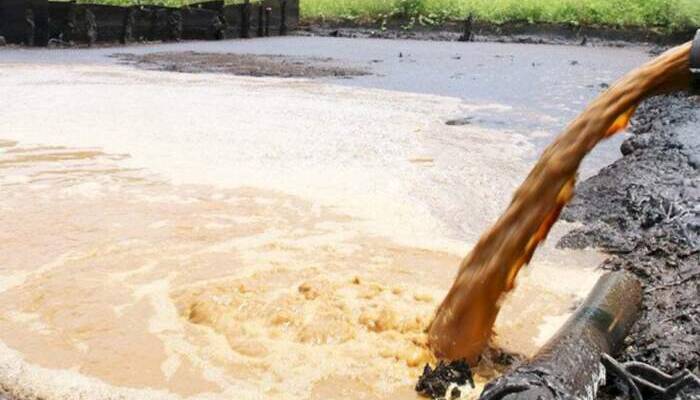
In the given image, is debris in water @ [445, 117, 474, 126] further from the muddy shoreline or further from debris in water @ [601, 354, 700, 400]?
the muddy shoreline

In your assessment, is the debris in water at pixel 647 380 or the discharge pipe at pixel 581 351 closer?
the discharge pipe at pixel 581 351

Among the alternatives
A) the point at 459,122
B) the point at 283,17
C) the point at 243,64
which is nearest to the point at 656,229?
the point at 459,122

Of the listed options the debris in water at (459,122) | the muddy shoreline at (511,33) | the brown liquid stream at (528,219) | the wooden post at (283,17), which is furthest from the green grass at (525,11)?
the brown liquid stream at (528,219)

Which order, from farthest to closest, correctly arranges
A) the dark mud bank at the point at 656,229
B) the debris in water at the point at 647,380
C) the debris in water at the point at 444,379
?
the dark mud bank at the point at 656,229 < the debris in water at the point at 444,379 < the debris in water at the point at 647,380

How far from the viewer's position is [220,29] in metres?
24.0

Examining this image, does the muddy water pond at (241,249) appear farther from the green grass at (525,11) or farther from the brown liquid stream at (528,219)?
the green grass at (525,11)

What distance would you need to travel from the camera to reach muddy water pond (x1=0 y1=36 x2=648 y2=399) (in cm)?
371

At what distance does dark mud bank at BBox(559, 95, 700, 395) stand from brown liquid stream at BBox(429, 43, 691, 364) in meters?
0.62

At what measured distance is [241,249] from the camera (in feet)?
17.6

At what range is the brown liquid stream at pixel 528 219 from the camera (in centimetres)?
380

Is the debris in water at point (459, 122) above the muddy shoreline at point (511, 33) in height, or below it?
below

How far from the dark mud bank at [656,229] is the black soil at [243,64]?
27.5 ft

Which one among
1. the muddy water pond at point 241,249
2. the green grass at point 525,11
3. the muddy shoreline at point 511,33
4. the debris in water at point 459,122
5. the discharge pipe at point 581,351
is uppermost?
the green grass at point 525,11

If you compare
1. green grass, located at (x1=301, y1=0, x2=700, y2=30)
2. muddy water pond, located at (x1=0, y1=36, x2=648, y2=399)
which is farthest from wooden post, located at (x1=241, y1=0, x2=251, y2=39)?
muddy water pond, located at (x1=0, y1=36, x2=648, y2=399)
